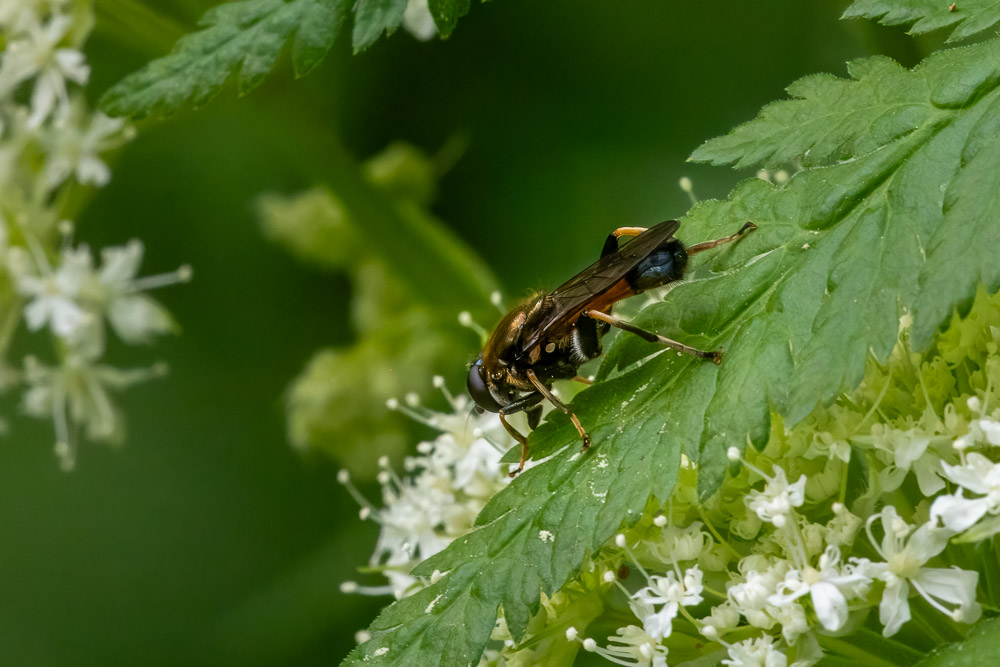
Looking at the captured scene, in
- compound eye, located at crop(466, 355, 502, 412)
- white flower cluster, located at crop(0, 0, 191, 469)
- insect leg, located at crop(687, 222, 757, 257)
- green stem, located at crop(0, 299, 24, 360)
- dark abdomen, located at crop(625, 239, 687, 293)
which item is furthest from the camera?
green stem, located at crop(0, 299, 24, 360)

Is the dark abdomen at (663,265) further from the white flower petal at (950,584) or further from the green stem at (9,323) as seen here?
the green stem at (9,323)

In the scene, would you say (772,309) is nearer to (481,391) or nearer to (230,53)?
(481,391)

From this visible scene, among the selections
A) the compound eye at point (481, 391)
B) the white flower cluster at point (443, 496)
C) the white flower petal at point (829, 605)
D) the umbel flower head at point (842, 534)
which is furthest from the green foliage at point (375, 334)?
the white flower petal at point (829, 605)

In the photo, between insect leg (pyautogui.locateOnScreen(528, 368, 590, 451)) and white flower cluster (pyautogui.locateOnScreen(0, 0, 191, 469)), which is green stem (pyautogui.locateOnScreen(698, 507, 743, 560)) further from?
white flower cluster (pyautogui.locateOnScreen(0, 0, 191, 469))

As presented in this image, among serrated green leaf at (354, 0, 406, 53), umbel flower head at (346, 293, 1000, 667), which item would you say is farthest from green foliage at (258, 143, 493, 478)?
umbel flower head at (346, 293, 1000, 667)

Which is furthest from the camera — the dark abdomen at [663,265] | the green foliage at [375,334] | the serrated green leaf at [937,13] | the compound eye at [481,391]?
the green foliage at [375,334]

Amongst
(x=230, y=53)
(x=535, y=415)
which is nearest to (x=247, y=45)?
(x=230, y=53)
